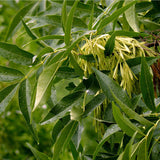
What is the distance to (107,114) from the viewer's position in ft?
1.40

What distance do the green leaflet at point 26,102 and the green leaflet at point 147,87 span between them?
18 cm

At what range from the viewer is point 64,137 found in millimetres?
407

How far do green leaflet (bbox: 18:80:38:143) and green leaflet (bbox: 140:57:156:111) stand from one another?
179 millimetres

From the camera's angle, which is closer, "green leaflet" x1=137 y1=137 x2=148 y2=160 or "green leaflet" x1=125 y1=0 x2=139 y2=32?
"green leaflet" x1=137 y1=137 x2=148 y2=160

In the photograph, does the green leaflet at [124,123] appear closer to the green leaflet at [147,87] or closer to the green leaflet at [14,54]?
the green leaflet at [147,87]

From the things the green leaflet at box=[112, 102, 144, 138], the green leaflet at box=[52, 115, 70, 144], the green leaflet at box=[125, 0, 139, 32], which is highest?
the green leaflet at box=[125, 0, 139, 32]

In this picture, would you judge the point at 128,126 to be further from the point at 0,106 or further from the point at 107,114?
the point at 0,106

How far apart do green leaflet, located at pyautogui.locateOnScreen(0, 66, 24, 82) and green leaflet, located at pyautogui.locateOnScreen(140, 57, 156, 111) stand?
0.20 metres

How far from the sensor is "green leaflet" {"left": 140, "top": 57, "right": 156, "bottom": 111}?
378 mm

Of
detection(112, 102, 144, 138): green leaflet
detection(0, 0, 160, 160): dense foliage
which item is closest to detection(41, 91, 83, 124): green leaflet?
detection(0, 0, 160, 160): dense foliage

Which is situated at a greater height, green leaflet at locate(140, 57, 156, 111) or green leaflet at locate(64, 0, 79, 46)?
green leaflet at locate(64, 0, 79, 46)

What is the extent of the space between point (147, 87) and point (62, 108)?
124 millimetres

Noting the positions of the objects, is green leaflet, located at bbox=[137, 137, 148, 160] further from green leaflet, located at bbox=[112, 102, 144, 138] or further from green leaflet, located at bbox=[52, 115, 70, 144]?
green leaflet, located at bbox=[52, 115, 70, 144]

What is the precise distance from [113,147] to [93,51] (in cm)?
17
